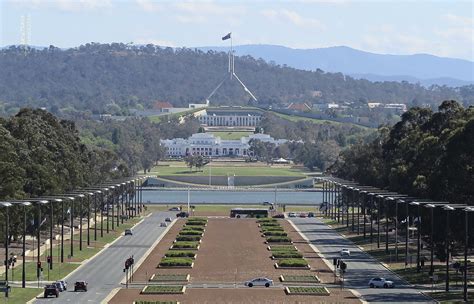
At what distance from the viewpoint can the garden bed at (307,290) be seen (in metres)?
84.5

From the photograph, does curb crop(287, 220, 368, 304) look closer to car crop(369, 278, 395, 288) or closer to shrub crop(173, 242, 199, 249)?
car crop(369, 278, 395, 288)

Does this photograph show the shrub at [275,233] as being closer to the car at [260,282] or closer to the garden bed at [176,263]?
the garden bed at [176,263]

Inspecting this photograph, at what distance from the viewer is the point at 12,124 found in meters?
136

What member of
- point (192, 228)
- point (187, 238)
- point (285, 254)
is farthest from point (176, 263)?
point (192, 228)

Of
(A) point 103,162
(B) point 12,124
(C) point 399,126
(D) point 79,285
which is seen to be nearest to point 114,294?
(D) point 79,285

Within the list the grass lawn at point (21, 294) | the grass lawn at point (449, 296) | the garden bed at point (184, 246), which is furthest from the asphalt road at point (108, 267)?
the grass lawn at point (449, 296)

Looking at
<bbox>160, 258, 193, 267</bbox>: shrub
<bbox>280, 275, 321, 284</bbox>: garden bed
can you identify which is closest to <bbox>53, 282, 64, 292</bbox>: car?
<bbox>280, 275, 321, 284</bbox>: garden bed

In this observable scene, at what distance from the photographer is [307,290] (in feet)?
282

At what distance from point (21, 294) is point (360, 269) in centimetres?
3084

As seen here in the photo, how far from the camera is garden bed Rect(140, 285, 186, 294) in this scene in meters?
84.4

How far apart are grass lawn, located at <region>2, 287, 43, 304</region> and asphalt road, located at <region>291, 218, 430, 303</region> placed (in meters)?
20.1

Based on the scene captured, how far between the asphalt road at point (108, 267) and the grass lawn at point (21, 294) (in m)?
0.97

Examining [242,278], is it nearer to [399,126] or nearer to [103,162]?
[399,126]

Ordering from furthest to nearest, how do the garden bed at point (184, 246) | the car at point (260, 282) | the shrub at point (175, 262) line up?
the garden bed at point (184, 246) < the shrub at point (175, 262) < the car at point (260, 282)
